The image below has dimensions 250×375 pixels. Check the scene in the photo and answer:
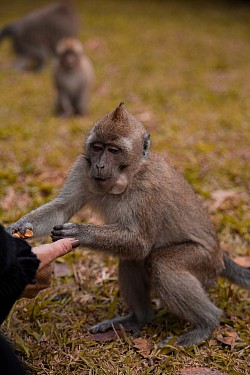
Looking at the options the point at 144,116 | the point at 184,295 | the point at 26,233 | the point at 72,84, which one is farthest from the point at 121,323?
the point at 72,84

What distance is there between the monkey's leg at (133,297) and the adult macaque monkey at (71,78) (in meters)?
5.25

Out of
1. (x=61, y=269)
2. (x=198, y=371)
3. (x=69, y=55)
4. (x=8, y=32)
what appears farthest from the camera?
(x=8, y=32)

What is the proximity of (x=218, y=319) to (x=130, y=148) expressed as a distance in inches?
52.6

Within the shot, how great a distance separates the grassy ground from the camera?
11.6 ft

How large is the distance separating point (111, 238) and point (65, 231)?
1.02 feet

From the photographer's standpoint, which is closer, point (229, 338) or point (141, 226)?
point (141, 226)

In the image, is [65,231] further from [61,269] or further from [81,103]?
[81,103]

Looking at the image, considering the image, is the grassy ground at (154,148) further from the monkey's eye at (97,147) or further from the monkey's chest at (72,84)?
the monkey's eye at (97,147)

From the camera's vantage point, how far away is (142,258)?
3584mm

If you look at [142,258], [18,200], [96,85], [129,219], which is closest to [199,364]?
[142,258]

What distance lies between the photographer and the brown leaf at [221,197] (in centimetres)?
529

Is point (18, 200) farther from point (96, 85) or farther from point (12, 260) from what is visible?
point (96, 85)

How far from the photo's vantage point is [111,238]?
342 cm

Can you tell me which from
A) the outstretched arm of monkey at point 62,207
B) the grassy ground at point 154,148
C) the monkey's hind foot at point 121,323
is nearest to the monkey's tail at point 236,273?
the grassy ground at point 154,148
